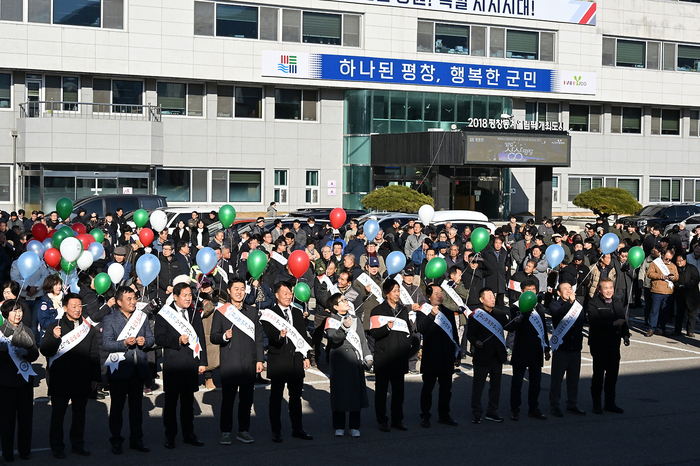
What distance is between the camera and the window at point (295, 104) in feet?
139

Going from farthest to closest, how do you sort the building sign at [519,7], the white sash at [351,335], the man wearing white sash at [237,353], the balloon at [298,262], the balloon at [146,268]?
the building sign at [519,7]
the balloon at [298,262]
the balloon at [146,268]
the white sash at [351,335]
the man wearing white sash at [237,353]

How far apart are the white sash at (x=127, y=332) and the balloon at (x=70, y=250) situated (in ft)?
13.7

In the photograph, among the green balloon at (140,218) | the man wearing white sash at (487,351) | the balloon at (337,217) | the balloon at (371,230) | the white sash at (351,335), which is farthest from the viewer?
the green balloon at (140,218)

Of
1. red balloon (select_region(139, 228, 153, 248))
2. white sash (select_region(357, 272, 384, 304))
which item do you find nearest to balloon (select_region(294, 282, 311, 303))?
white sash (select_region(357, 272, 384, 304))

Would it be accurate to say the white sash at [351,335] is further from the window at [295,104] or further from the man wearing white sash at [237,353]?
the window at [295,104]

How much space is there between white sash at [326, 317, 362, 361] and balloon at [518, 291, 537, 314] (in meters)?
2.19

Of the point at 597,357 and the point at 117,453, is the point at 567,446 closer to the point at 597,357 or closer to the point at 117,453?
the point at 597,357

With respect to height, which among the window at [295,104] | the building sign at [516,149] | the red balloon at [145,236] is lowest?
the red balloon at [145,236]

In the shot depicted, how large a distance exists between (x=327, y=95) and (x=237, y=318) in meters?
34.8

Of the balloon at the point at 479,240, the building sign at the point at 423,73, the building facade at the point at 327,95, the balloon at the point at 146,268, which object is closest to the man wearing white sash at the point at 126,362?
the balloon at the point at 146,268

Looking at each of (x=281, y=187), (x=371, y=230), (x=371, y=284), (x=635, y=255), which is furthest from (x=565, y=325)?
(x=281, y=187)

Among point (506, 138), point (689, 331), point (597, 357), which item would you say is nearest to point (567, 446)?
point (597, 357)

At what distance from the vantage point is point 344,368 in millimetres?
9672

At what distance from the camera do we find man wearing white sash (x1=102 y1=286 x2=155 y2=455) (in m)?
8.92
